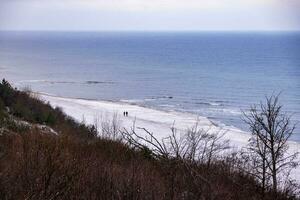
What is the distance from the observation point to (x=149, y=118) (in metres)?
51.9

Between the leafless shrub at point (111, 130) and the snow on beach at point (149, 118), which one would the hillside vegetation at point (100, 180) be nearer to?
the leafless shrub at point (111, 130)

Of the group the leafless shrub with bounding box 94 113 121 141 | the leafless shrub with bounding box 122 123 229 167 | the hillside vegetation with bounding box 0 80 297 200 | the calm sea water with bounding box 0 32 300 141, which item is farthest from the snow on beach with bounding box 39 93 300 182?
the hillside vegetation with bounding box 0 80 297 200

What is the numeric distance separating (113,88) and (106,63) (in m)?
53.9

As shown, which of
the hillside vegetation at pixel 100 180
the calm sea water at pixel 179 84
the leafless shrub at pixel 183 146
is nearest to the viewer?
the hillside vegetation at pixel 100 180

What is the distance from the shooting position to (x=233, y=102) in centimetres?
6762

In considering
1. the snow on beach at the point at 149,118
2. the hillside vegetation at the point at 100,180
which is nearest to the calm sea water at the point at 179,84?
the snow on beach at the point at 149,118

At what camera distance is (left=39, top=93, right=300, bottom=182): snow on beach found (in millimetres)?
43688

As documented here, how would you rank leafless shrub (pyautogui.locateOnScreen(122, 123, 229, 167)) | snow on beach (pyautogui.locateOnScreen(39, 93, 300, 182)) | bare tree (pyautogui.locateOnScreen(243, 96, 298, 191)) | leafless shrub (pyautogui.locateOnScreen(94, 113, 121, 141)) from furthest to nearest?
snow on beach (pyautogui.locateOnScreen(39, 93, 300, 182)) < bare tree (pyautogui.locateOnScreen(243, 96, 298, 191)) < leafless shrub (pyautogui.locateOnScreen(94, 113, 121, 141)) < leafless shrub (pyautogui.locateOnScreen(122, 123, 229, 167))

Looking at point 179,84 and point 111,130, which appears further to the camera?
point 179,84

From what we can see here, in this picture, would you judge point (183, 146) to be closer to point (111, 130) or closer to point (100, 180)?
point (100, 180)

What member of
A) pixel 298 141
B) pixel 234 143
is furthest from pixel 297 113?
pixel 234 143

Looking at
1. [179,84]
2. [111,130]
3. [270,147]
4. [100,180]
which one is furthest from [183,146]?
[179,84]

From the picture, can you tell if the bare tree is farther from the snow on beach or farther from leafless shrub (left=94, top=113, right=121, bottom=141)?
the snow on beach

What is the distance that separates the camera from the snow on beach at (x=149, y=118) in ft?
143
